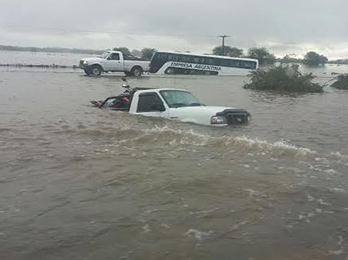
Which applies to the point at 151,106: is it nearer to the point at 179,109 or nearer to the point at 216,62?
the point at 179,109

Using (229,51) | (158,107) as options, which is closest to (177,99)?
(158,107)

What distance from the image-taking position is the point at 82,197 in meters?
6.21

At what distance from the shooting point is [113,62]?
4553cm

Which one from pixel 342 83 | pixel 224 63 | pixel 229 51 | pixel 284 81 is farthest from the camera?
pixel 229 51

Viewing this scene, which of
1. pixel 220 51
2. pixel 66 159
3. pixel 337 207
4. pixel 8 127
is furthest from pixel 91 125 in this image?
pixel 220 51

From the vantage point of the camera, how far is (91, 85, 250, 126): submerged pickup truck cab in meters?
11.9

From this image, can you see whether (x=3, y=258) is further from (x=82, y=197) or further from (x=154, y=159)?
(x=154, y=159)

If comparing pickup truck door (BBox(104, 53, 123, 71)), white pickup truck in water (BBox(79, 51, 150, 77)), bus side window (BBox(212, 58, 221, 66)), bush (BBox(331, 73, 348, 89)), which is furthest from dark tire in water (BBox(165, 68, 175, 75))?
bush (BBox(331, 73, 348, 89))

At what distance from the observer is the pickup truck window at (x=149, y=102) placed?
42.4 ft

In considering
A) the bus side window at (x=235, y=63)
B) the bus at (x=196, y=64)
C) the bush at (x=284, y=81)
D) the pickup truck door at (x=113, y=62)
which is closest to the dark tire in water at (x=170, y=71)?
the bus at (x=196, y=64)

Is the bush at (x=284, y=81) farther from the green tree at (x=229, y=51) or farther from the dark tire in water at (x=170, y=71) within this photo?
the green tree at (x=229, y=51)

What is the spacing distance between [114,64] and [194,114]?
113 ft

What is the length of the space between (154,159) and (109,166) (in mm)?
913

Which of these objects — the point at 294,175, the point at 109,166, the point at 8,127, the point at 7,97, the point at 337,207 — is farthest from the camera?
the point at 7,97
